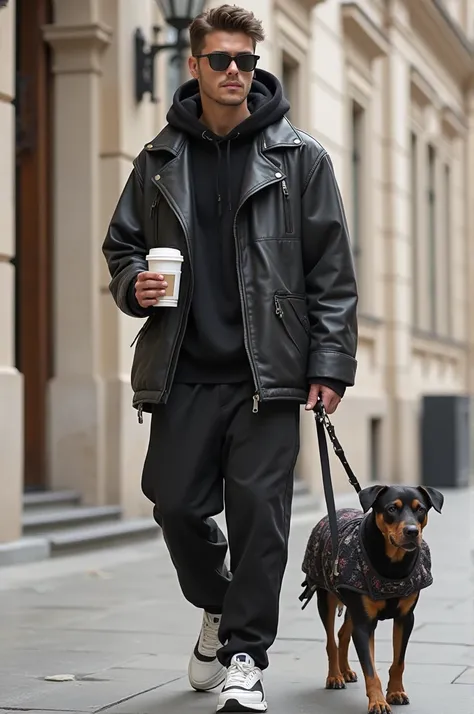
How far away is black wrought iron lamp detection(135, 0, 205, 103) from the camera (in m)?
10.9

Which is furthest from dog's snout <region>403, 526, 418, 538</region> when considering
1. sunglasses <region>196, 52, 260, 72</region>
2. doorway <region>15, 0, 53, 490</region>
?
doorway <region>15, 0, 53, 490</region>

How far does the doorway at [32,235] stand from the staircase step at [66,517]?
593 millimetres

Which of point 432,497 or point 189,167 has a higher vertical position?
point 189,167

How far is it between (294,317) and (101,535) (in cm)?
549

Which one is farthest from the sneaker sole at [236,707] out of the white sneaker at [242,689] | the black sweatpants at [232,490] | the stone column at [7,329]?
the stone column at [7,329]

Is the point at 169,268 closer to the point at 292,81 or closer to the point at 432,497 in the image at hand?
the point at 432,497

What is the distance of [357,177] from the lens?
1834 centimetres

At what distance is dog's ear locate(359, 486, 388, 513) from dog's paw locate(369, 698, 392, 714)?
23.0 inches

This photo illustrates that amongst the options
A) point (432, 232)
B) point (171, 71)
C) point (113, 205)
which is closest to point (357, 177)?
point (432, 232)

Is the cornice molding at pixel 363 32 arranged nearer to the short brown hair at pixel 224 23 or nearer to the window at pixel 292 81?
the window at pixel 292 81

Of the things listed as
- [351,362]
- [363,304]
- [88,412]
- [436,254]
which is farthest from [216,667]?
[436,254]

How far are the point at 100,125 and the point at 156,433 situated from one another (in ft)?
21.4

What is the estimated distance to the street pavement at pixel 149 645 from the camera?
4828 millimetres

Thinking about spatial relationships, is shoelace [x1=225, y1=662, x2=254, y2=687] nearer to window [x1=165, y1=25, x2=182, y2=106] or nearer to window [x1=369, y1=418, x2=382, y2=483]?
window [x1=165, y1=25, x2=182, y2=106]
